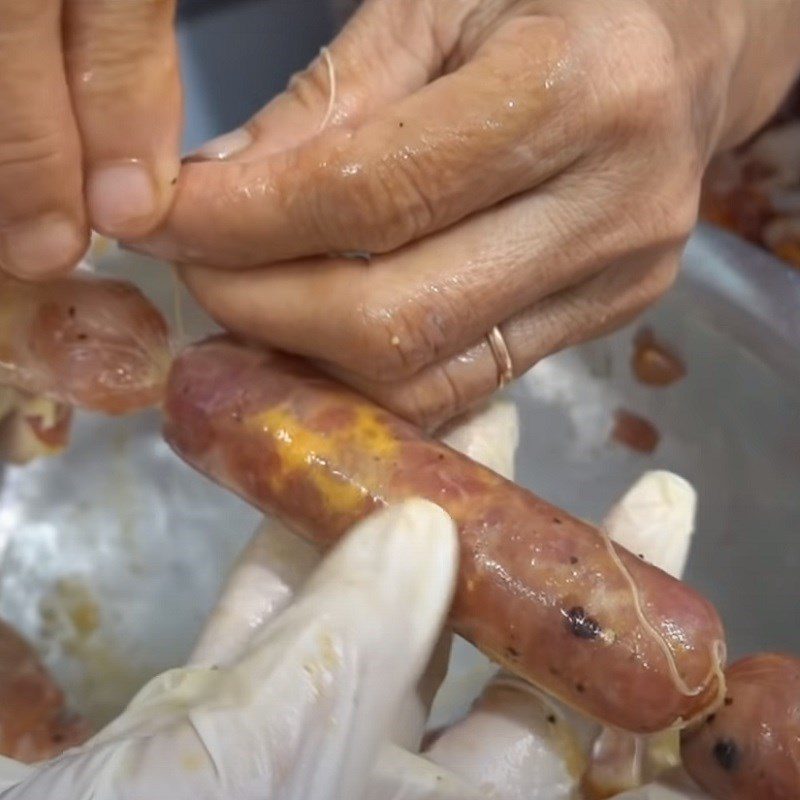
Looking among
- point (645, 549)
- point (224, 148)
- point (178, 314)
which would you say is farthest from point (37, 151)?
point (645, 549)

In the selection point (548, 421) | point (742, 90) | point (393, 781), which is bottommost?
point (548, 421)

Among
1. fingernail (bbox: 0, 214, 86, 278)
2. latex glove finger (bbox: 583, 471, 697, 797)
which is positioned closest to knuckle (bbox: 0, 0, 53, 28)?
fingernail (bbox: 0, 214, 86, 278)

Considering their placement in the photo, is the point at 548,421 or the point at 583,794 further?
the point at 548,421

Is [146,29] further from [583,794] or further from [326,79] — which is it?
[583,794]

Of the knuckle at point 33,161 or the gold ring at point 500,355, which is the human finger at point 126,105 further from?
the gold ring at point 500,355

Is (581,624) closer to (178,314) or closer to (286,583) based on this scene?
(286,583)

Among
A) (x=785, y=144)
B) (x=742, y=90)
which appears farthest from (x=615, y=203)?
(x=785, y=144)

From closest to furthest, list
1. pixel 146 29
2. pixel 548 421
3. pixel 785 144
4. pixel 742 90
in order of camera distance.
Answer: pixel 146 29 < pixel 742 90 < pixel 548 421 < pixel 785 144

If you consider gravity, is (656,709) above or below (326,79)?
below
